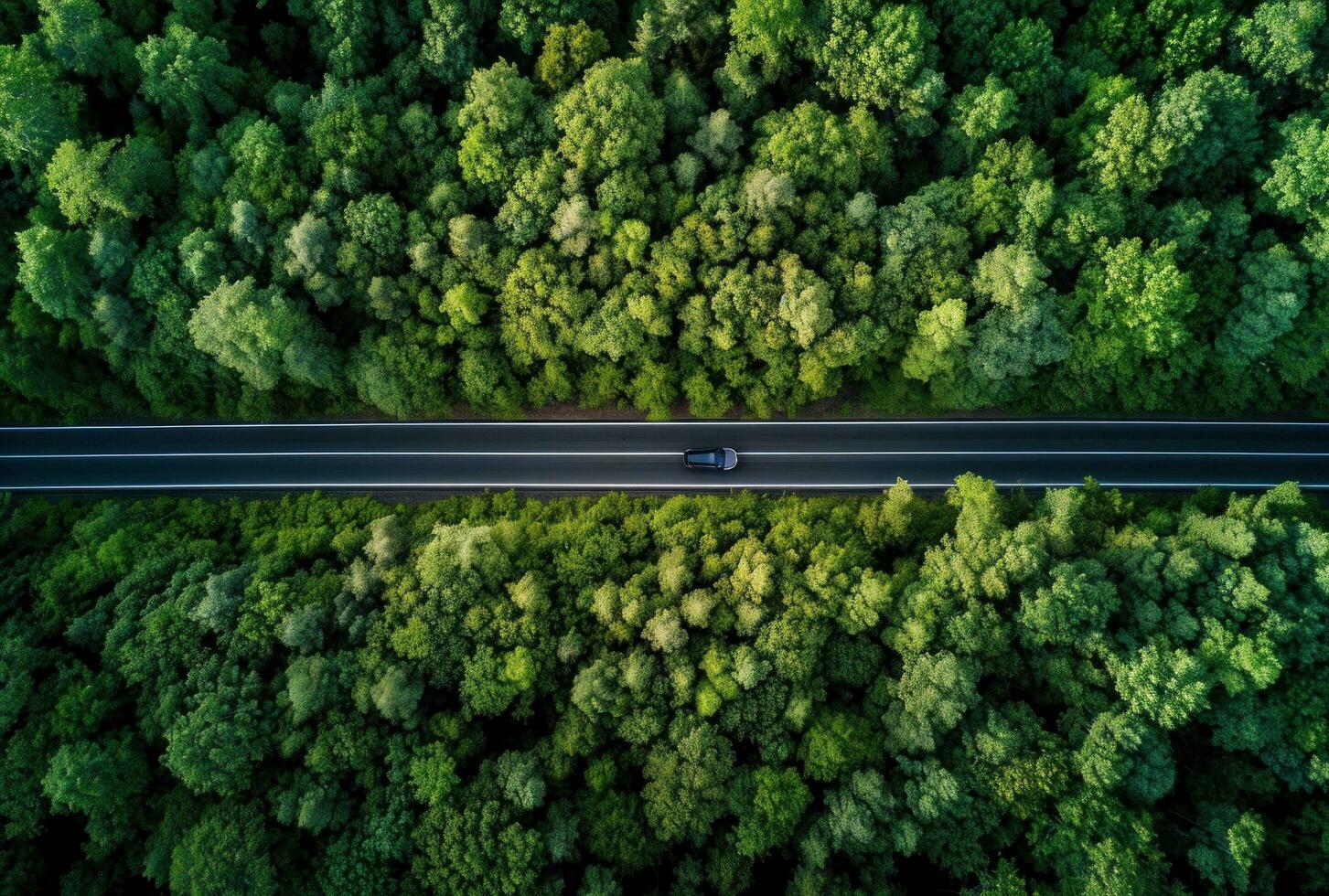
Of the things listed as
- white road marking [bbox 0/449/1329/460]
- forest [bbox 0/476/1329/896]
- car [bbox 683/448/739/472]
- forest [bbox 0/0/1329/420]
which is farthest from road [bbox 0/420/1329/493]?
forest [bbox 0/476/1329/896]

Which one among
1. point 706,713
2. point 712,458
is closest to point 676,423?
point 712,458

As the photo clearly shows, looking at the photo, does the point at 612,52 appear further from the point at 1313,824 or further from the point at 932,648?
the point at 1313,824

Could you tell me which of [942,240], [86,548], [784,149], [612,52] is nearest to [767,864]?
[942,240]

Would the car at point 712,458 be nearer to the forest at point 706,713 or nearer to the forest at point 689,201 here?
the forest at point 689,201

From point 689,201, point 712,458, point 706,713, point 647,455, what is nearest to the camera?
point 706,713

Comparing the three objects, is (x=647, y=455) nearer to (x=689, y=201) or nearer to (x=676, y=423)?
(x=676, y=423)
